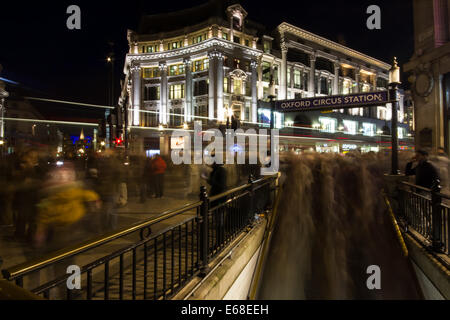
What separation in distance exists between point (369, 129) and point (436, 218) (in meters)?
58.6


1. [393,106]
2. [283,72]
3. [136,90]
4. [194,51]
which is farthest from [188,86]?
[393,106]

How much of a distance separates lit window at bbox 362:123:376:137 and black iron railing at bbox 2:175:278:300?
56650 millimetres

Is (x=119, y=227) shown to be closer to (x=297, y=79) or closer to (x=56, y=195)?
(x=56, y=195)

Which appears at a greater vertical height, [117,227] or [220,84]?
[220,84]

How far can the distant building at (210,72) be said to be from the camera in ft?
121

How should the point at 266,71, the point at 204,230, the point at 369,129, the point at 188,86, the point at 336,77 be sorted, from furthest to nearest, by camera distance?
the point at 369,129 → the point at 336,77 → the point at 266,71 → the point at 188,86 → the point at 204,230

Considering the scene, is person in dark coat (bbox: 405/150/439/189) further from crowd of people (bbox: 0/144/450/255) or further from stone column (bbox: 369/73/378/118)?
stone column (bbox: 369/73/378/118)

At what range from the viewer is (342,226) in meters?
6.04

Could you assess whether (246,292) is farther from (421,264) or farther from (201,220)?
(421,264)

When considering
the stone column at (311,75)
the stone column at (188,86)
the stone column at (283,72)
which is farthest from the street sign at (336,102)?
the stone column at (311,75)

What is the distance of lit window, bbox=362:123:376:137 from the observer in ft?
179

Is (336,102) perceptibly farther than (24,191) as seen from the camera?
Yes

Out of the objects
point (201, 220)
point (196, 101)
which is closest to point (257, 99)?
point (196, 101)

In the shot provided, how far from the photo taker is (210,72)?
36.7 m
